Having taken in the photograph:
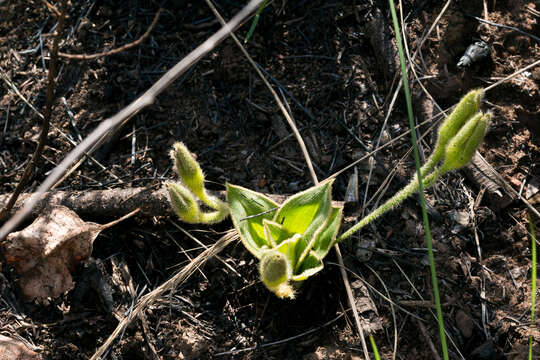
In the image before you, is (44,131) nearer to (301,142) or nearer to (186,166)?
(186,166)

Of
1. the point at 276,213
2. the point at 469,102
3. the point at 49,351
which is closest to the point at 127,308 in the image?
the point at 49,351

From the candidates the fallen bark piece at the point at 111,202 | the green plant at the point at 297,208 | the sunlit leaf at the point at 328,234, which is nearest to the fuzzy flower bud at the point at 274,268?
the green plant at the point at 297,208

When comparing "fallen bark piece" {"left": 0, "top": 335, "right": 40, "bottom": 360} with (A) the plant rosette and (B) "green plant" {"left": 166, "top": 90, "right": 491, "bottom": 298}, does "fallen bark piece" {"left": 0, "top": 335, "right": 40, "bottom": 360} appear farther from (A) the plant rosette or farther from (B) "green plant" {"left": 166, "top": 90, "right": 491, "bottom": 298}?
(A) the plant rosette

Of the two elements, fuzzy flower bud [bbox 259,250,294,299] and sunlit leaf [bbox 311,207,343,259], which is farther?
sunlit leaf [bbox 311,207,343,259]

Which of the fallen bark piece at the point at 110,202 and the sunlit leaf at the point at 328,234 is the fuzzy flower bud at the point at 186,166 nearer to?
the fallen bark piece at the point at 110,202

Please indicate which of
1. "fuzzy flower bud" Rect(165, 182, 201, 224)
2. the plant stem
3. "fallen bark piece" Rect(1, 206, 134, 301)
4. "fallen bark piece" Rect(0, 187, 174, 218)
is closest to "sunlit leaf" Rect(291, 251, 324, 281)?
the plant stem

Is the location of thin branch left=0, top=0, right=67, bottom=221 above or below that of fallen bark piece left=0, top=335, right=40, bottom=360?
above

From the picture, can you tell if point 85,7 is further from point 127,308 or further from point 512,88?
point 512,88
